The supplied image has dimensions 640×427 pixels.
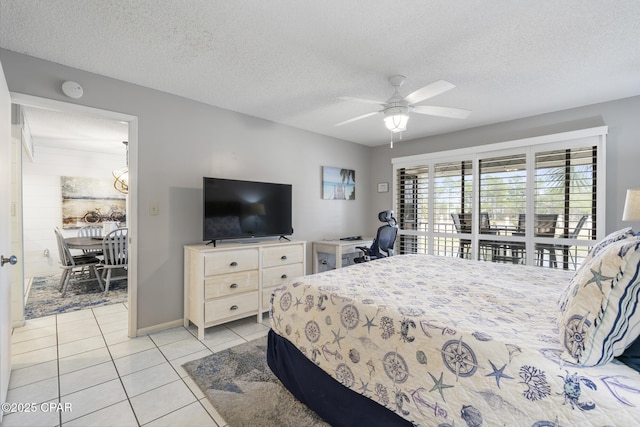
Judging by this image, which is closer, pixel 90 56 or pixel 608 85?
pixel 90 56

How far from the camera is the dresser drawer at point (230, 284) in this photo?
9.10 feet

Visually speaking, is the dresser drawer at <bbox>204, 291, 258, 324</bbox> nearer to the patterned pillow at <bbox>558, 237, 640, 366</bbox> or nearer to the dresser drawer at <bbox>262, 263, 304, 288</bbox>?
the dresser drawer at <bbox>262, 263, 304, 288</bbox>

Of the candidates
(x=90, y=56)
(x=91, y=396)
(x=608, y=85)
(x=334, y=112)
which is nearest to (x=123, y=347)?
(x=91, y=396)

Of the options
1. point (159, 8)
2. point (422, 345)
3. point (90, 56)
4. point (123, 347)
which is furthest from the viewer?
point (123, 347)

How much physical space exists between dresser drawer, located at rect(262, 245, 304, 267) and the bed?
1.22 m

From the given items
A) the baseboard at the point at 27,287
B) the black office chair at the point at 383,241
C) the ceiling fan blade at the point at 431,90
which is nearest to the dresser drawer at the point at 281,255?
the black office chair at the point at 383,241

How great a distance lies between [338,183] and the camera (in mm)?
4648

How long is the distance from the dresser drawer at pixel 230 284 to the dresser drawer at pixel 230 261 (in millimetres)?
52

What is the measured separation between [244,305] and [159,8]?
255cm

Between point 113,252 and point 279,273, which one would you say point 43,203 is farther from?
point 279,273

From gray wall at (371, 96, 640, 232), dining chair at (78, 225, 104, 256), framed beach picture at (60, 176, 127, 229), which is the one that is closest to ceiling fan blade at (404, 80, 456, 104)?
gray wall at (371, 96, 640, 232)

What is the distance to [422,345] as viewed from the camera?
3.93 ft

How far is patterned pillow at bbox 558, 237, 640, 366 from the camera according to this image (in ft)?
3.07

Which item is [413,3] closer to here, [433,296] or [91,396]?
[433,296]
